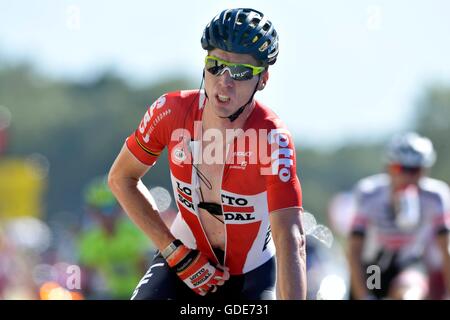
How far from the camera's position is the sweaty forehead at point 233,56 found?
20.3 feet

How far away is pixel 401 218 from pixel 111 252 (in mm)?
4071

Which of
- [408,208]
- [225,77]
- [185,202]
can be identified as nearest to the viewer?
[225,77]

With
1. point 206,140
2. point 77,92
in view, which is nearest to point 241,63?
point 206,140

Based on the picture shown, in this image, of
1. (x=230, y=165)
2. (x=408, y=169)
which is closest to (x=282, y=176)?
Result: (x=230, y=165)

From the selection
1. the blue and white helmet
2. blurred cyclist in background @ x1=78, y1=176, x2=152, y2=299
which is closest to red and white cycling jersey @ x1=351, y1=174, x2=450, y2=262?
blurred cyclist in background @ x1=78, y1=176, x2=152, y2=299

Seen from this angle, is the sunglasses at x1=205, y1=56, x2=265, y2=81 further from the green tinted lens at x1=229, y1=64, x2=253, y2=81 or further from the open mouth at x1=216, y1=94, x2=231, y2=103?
the open mouth at x1=216, y1=94, x2=231, y2=103

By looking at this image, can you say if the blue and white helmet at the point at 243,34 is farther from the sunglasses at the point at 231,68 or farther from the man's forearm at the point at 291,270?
the man's forearm at the point at 291,270

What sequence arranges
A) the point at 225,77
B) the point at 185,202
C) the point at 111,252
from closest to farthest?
1. the point at 225,77
2. the point at 185,202
3. the point at 111,252

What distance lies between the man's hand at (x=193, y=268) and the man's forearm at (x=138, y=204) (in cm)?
21

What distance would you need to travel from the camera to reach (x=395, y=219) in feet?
32.9

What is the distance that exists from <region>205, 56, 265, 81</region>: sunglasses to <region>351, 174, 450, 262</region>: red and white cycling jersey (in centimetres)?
393

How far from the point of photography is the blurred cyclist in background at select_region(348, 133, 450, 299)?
9.90 metres

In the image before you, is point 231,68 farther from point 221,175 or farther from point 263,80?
point 221,175

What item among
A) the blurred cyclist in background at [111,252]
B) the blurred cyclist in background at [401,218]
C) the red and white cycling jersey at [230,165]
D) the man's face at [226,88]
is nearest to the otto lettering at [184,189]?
the red and white cycling jersey at [230,165]
